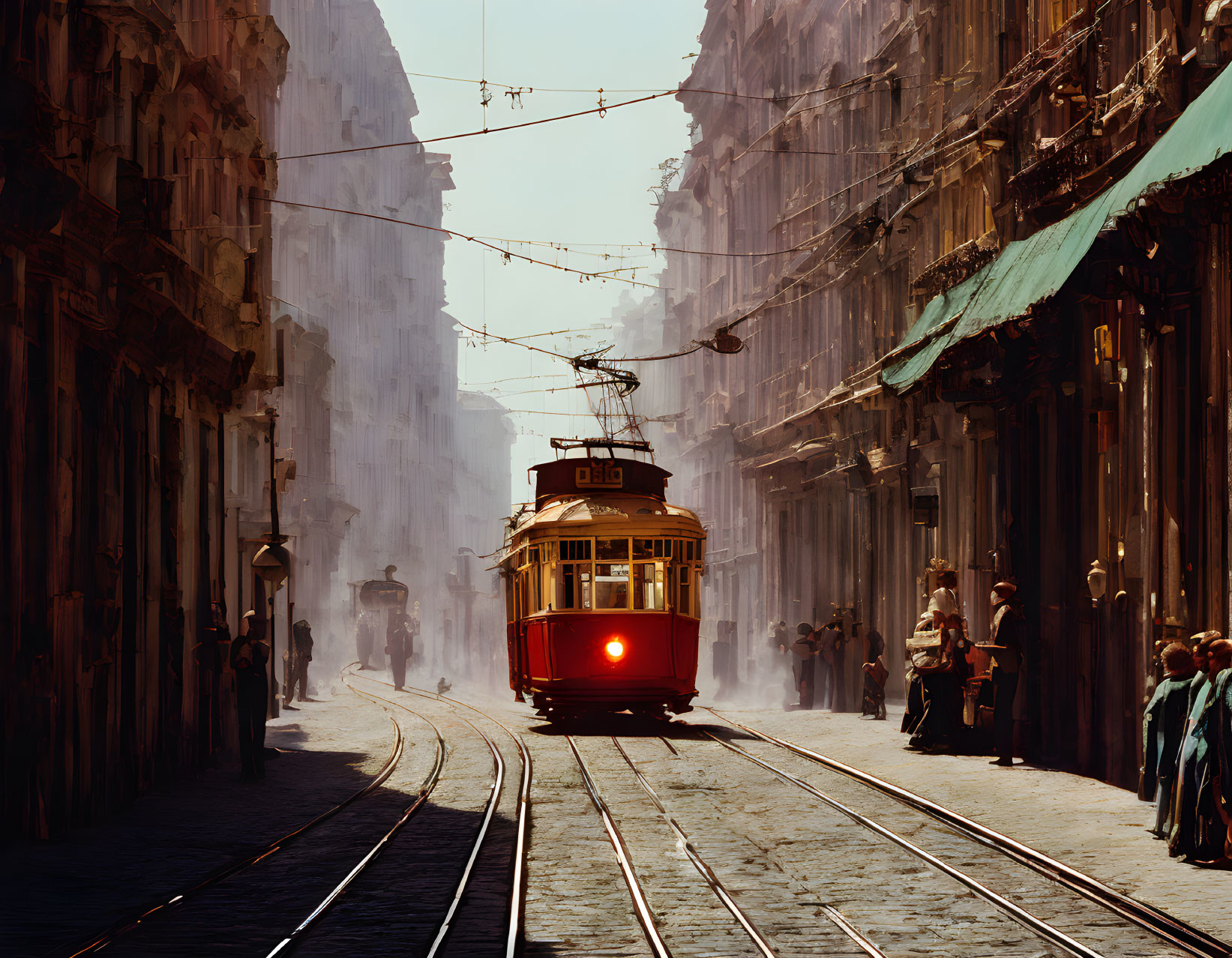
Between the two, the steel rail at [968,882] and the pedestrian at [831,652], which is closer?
the steel rail at [968,882]

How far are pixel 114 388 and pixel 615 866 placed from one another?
737cm

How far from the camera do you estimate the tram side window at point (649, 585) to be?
78.7ft

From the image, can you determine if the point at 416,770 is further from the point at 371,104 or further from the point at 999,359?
the point at 371,104

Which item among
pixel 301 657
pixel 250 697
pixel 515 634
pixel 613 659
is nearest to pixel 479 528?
pixel 301 657

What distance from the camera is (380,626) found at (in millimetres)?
62188

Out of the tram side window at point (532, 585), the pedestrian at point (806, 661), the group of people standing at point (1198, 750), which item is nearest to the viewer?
the group of people standing at point (1198, 750)

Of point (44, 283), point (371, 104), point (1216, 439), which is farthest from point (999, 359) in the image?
point (371, 104)

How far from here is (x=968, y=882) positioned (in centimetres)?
1063

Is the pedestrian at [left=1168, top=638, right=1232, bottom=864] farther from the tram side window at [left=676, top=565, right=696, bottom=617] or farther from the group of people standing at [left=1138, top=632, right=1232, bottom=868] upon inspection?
the tram side window at [left=676, top=565, right=696, bottom=617]

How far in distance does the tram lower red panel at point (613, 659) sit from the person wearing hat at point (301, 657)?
1186 cm

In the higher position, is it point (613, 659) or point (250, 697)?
point (613, 659)

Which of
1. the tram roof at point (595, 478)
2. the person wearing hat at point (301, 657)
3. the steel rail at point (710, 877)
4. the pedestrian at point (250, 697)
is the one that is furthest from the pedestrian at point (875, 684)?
the person wearing hat at point (301, 657)

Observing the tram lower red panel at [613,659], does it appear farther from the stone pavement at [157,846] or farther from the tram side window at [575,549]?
the stone pavement at [157,846]

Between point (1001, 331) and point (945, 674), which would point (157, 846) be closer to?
point (1001, 331)
